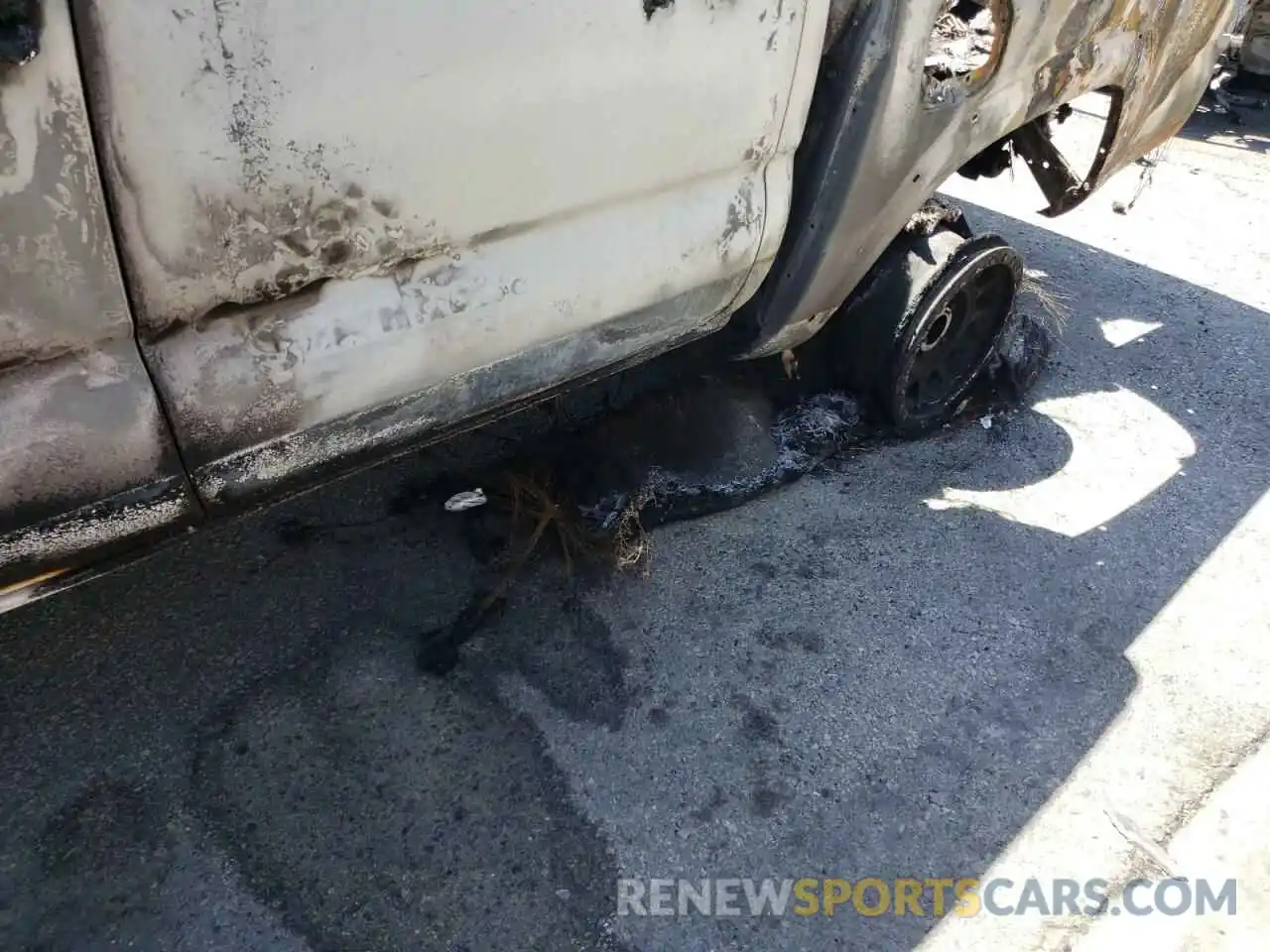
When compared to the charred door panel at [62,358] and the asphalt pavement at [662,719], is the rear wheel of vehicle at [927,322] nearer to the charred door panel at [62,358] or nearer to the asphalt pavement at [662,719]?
the asphalt pavement at [662,719]

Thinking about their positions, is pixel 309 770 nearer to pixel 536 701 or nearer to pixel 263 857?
pixel 263 857

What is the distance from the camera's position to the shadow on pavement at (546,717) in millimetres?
1873

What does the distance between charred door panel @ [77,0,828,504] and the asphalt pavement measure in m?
0.71

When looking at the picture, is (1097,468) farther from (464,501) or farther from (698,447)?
Answer: (464,501)

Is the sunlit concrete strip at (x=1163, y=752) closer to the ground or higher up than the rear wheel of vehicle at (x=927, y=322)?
closer to the ground

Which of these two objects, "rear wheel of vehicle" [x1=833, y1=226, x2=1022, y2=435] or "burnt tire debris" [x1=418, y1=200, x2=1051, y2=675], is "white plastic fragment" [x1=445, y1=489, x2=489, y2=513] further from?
"rear wheel of vehicle" [x1=833, y1=226, x2=1022, y2=435]

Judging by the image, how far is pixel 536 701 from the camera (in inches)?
88.8

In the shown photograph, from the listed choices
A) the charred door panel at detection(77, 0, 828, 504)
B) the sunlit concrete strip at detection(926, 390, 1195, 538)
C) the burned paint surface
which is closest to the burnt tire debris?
the sunlit concrete strip at detection(926, 390, 1195, 538)

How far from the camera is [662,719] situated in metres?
2.23

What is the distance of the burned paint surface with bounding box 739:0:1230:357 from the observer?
2.22 m

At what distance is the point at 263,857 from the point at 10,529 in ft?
2.75

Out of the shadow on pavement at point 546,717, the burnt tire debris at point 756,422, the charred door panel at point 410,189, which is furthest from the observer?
the burnt tire debris at point 756,422

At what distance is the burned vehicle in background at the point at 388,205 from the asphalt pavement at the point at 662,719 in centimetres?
66

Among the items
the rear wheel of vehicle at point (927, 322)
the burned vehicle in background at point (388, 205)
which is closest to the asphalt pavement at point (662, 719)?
the rear wheel of vehicle at point (927, 322)
